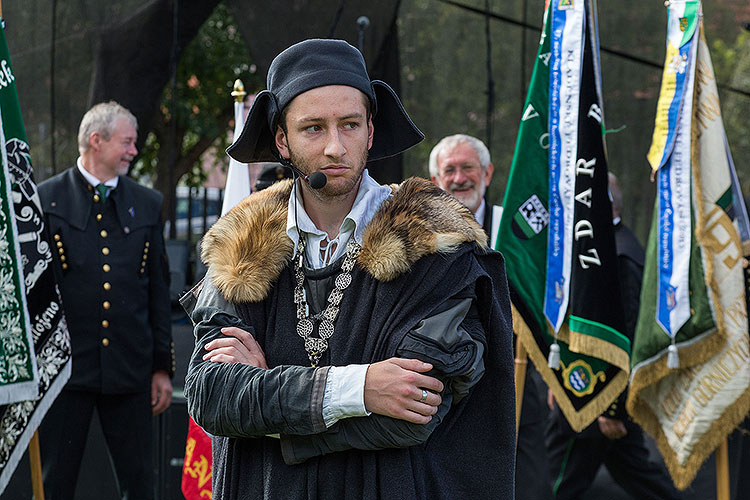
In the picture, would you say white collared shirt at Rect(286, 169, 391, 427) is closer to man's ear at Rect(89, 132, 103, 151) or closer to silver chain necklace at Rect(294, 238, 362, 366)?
silver chain necklace at Rect(294, 238, 362, 366)

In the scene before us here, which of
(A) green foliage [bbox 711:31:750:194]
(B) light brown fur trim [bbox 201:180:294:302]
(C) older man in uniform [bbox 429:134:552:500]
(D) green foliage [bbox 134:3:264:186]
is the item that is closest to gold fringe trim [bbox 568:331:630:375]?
(C) older man in uniform [bbox 429:134:552:500]

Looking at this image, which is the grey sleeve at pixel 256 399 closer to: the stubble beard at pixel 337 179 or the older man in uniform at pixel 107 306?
the stubble beard at pixel 337 179

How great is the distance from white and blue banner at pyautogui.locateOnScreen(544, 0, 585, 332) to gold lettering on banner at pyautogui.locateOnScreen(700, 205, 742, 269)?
1.78ft

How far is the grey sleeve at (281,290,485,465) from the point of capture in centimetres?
→ 170

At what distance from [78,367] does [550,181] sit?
2.15 m

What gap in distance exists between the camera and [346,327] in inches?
71.0

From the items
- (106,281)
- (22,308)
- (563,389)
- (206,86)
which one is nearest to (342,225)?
(22,308)

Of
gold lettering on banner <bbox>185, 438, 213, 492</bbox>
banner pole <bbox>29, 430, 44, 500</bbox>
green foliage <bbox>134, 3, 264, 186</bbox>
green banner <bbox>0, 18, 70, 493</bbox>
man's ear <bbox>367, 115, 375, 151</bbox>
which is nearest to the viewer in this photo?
man's ear <bbox>367, 115, 375, 151</bbox>

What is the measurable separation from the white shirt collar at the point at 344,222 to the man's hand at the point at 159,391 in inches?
106

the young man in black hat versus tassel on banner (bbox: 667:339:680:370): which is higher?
the young man in black hat

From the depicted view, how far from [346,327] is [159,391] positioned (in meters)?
2.83

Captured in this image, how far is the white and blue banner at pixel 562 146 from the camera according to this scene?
12.2 feet

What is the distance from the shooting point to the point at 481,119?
→ 5543 millimetres

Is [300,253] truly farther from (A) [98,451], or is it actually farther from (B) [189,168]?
(B) [189,168]
